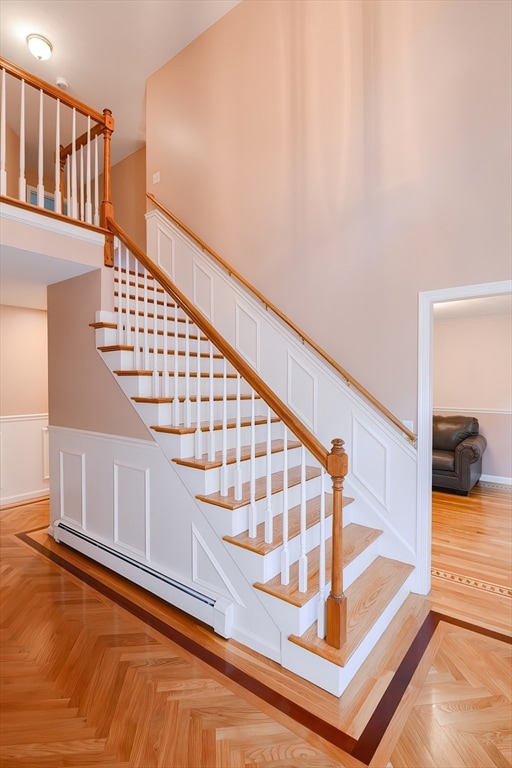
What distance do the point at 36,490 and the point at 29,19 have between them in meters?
5.07

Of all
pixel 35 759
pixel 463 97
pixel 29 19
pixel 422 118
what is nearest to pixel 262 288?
pixel 422 118

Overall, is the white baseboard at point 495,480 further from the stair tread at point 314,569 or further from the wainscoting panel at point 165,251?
the wainscoting panel at point 165,251

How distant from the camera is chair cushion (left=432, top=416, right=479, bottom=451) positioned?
4.93 metres

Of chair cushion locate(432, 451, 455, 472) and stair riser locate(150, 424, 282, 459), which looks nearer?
stair riser locate(150, 424, 282, 459)

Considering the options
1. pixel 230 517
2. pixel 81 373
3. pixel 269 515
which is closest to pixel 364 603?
pixel 269 515

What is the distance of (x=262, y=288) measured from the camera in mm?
3504

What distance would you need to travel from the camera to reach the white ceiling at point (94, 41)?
3592 mm

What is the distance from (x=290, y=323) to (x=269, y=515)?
174cm

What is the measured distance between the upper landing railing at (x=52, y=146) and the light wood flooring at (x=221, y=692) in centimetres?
257

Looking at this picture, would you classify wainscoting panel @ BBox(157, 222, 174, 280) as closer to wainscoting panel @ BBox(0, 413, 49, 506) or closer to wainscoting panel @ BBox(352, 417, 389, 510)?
wainscoting panel @ BBox(0, 413, 49, 506)

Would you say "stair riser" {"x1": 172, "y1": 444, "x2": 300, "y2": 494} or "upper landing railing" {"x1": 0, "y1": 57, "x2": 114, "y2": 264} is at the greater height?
"upper landing railing" {"x1": 0, "y1": 57, "x2": 114, "y2": 264}

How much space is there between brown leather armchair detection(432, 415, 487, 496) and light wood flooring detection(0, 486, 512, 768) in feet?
7.05

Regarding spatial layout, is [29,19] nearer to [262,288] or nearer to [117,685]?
[262,288]

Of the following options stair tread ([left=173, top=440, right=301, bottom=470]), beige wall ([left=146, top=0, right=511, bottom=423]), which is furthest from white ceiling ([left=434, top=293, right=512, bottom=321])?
stair tread ([left=173, top=440, right=301, bottom=470])
